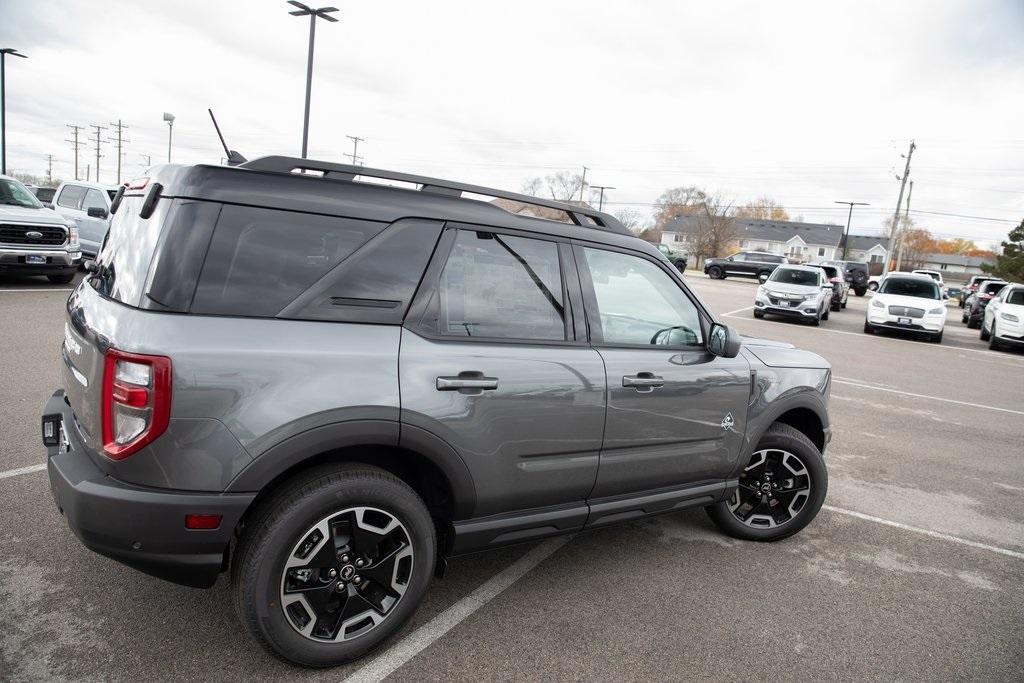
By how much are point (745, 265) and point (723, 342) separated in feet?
129

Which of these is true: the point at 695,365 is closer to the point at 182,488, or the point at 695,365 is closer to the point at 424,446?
the point at 424,446

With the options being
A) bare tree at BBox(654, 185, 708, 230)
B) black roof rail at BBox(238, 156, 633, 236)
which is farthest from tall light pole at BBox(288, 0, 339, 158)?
bare tree at BBox(654, 185, 708, 230)

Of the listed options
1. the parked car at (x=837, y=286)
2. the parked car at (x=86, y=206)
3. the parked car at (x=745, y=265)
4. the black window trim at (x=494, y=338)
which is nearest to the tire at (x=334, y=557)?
the black window trim at (x=494, y=338)

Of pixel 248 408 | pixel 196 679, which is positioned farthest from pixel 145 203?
pixel 196 679

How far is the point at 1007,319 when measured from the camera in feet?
53.9

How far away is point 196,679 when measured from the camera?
2.48 m

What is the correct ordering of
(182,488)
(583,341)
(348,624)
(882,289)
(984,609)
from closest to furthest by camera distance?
(182,488), (348,624), (583,341), (984,609), (882,289)

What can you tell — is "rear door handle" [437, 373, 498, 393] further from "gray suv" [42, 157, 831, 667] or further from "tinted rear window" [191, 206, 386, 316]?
"tinted rear window" [191, 206, 386, 316]

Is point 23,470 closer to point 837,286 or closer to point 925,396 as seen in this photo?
point 925,396

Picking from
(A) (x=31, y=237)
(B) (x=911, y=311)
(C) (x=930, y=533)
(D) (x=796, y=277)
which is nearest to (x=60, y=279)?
(A) (x=31, y=237)

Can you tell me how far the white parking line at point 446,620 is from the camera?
266cm

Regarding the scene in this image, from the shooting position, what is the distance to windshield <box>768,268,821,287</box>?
19.8 meters

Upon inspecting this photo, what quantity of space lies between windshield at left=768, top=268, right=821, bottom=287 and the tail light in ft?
65.2

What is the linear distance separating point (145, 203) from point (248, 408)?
87 centimetres
